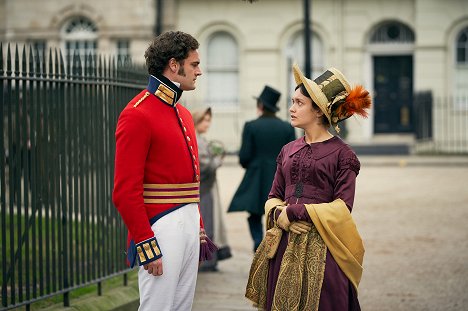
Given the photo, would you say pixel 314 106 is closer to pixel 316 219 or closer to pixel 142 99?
pixel 316 219

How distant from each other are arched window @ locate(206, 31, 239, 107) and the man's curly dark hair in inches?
1015

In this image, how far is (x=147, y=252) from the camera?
509 cm

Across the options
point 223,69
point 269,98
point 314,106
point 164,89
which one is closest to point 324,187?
point 314,106

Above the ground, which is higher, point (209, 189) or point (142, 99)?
point (142, 99)

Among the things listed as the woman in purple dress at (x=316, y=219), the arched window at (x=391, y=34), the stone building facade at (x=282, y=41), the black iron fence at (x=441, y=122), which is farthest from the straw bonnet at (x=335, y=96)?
the arched window at (x=391, y=34)

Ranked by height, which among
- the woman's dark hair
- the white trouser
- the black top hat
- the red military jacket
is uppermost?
the black top hat

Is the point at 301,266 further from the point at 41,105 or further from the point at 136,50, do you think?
the point at 136,50

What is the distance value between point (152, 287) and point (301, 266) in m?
0.88

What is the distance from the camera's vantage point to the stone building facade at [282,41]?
29.3m

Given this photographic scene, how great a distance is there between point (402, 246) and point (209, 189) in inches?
117

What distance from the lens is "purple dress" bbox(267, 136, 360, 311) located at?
18.3 ft

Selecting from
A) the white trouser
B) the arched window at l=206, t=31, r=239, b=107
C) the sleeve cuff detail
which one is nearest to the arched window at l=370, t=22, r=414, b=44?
the arched window at l=206, t=31, r=239, b=107

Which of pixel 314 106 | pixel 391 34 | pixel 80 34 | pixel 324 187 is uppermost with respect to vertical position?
pixel 80 34

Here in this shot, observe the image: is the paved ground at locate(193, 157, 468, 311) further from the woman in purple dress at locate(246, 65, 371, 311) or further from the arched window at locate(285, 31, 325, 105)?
the arched window at locate(285, 31, 325, 105)
